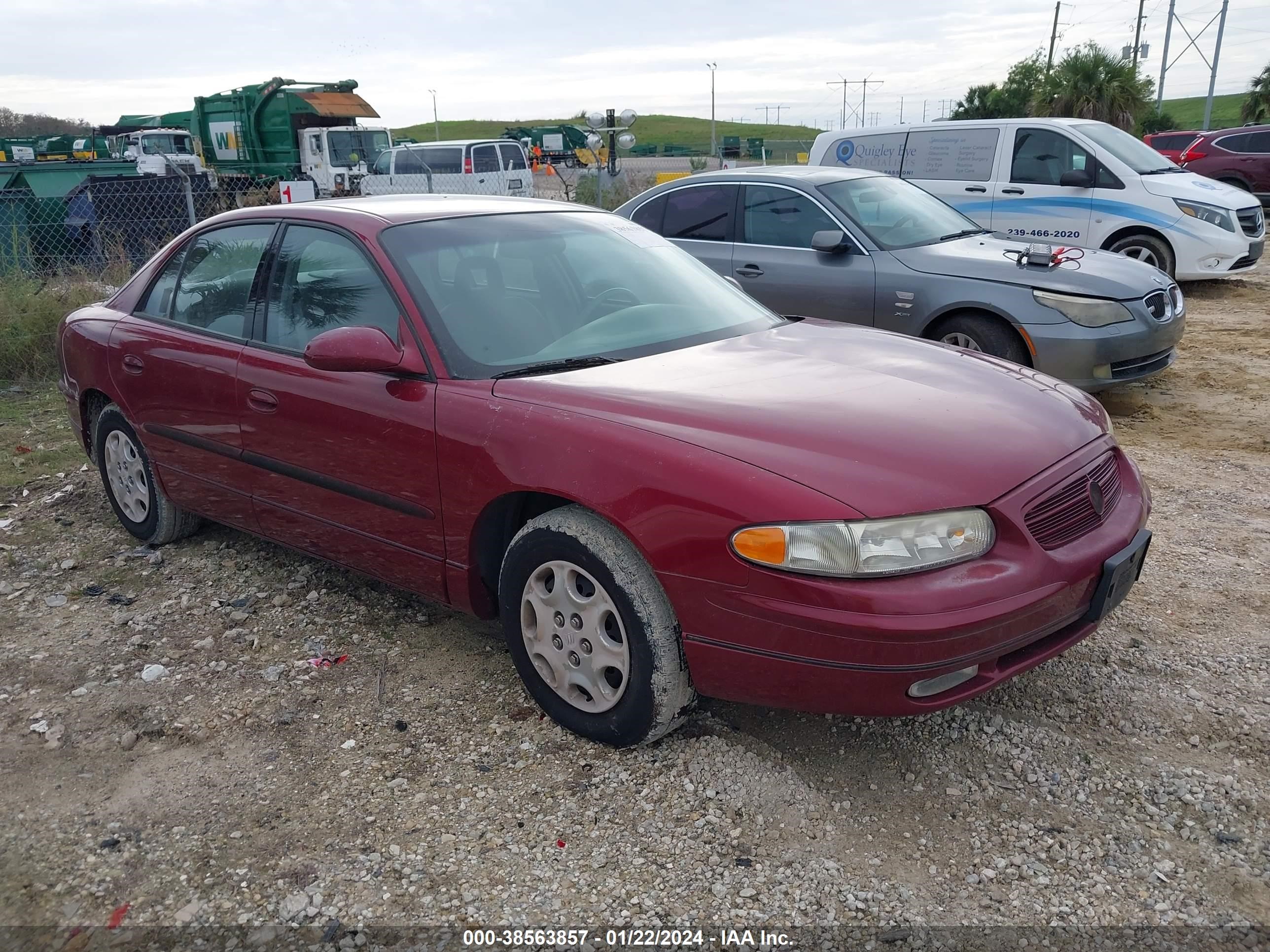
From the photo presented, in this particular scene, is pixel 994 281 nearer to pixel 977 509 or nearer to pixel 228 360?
pixel 977 509

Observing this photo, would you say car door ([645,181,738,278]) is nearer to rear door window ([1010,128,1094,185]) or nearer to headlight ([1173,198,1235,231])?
rear door window ([1010,128,1094,185])

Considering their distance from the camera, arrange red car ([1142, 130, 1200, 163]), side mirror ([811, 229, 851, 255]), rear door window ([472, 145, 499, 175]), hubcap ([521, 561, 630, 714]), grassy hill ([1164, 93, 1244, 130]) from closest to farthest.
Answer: hubcap ([521, 561, 630, 714]) → side mirror ([811, 229, 851, 255]) → red car ([1142, 130, 1200, 163]) → rear door window ([472, 145, 499, 175]) → grassy hill ([1164, 93, 1244, 130])

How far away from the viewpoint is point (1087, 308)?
6035mm

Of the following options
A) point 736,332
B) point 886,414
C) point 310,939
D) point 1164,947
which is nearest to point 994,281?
point 736,332

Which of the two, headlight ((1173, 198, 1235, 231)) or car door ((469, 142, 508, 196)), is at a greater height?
car door ((469, 142, 508, 196))

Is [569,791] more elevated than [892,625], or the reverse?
[892,625]

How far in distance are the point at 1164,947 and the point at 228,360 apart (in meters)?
3.51

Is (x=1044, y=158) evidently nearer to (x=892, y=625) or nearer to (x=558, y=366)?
(x=558, y=366)

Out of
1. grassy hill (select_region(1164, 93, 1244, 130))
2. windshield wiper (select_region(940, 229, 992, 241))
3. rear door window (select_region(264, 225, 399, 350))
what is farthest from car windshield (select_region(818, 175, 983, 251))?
grassy hill (select_region(1164, 93, 1244, 130))

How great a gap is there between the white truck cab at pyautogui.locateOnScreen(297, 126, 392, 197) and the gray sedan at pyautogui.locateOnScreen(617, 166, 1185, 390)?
57.4 feet

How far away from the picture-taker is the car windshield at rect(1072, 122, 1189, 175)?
10.1 meters

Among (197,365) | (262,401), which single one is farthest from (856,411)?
(197,365)

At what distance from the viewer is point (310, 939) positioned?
2.32 meters

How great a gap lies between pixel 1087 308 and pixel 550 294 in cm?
394
